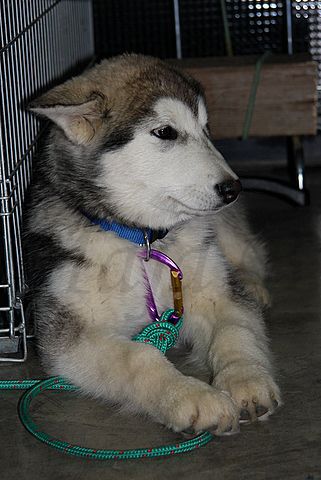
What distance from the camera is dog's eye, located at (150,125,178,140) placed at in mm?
2715

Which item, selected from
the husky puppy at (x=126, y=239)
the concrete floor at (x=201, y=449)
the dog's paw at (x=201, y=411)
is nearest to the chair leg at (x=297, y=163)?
the concrete floor at (x=201, y=449)

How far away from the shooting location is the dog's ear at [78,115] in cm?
269

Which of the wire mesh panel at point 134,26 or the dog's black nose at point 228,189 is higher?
the wire mesh panel at point 134,26

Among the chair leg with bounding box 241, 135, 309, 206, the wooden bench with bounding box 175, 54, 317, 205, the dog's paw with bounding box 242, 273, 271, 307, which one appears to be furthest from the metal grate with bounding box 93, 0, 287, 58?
the dog's paw with bounding box 242, 273, 271, 307

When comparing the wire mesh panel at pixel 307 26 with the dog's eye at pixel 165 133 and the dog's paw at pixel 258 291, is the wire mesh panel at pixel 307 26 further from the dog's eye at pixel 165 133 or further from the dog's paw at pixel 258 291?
the dog's eye at pixel 165 133

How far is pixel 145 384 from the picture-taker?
8.18ft

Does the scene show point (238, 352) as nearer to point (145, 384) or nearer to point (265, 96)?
point (145, 384)

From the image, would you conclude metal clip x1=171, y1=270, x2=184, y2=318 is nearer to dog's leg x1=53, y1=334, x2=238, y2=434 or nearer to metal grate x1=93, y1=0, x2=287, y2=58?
dog's leg x1=53, y1=334, x2=238, y2=434

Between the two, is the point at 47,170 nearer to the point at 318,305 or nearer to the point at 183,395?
the point at 183,395

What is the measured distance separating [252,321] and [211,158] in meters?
0.58

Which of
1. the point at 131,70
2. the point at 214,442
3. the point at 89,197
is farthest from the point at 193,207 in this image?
the point at 214,442

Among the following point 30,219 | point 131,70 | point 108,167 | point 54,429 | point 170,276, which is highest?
point 131,70

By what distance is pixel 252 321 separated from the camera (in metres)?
2.90

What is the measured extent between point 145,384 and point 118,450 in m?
0.22
